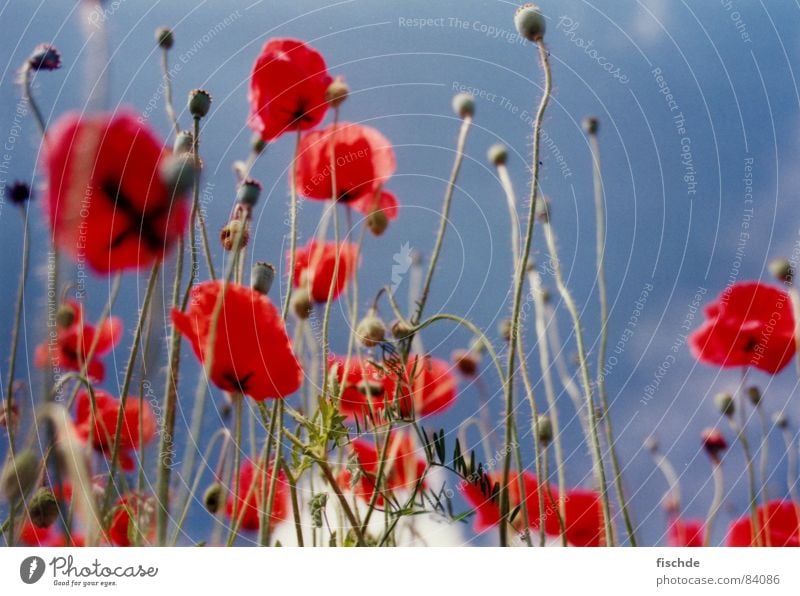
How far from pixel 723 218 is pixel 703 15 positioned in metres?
0.25

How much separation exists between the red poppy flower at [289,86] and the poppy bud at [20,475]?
35cm

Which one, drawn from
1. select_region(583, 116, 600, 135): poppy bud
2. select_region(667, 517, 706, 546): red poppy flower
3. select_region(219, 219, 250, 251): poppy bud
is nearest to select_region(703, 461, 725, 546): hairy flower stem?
select_region(667, 517, 706, 546): red poppy flower

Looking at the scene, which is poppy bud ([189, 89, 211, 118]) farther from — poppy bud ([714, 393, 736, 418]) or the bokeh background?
poppy bud ([714, 393, 736, 418])

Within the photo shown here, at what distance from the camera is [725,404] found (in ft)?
2.35

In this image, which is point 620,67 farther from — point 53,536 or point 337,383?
point 53,536

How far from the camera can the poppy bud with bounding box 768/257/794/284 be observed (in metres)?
0.75

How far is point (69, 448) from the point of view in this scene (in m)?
0.61

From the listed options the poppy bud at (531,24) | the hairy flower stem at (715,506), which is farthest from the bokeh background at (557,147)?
the poppy bud at (531,24)

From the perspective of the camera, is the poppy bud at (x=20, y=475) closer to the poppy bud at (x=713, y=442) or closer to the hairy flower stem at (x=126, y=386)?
the hairy flower stem at (x=126, y=386)

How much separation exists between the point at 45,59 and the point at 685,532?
0.77 metres

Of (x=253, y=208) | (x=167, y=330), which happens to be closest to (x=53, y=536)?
(x=167, y=330)

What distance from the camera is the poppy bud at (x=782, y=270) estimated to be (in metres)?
0.75

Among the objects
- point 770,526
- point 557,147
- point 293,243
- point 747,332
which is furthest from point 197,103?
point 770,526

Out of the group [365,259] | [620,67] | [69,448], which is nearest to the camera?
[69,448]
